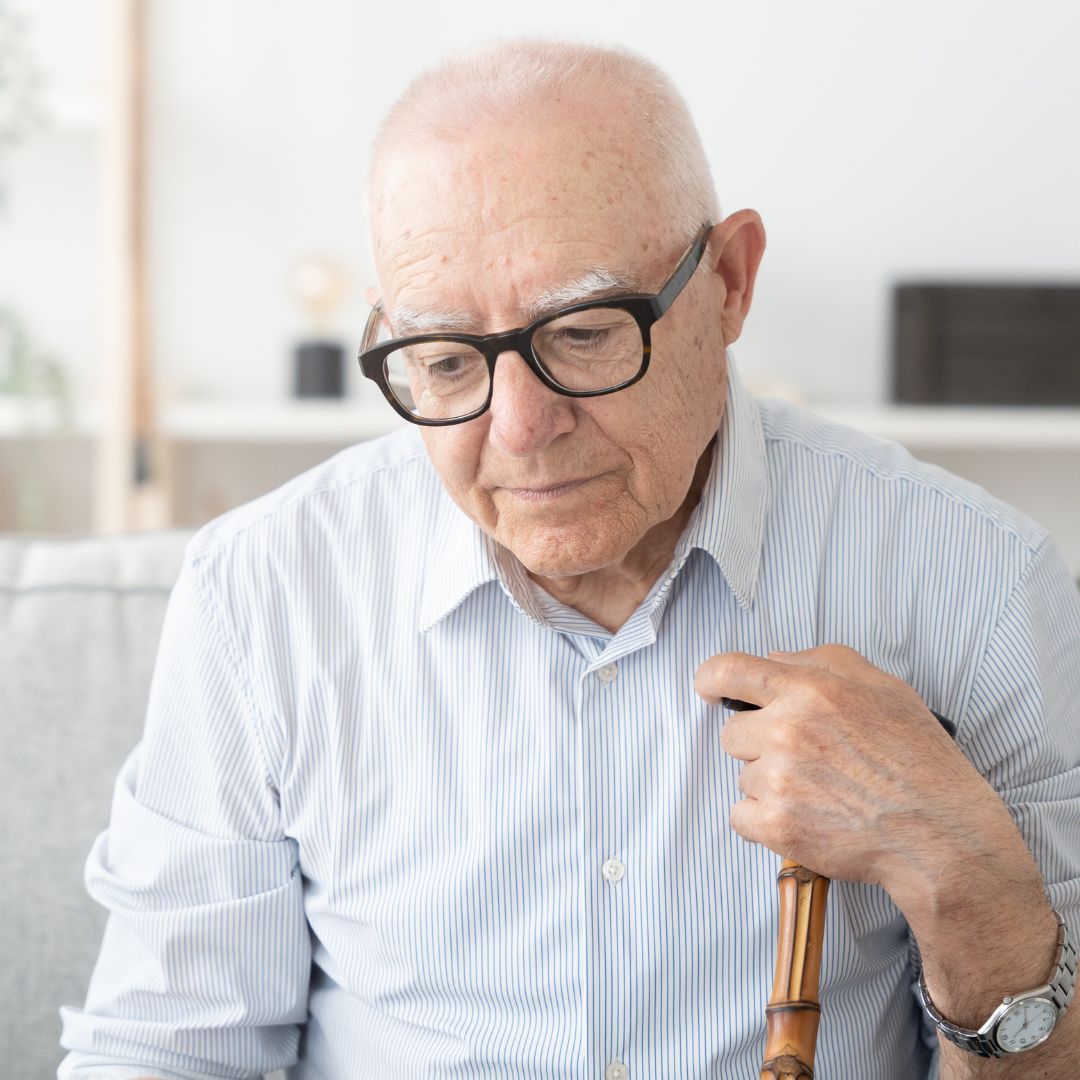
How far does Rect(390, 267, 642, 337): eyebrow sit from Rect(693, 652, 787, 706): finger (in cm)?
29

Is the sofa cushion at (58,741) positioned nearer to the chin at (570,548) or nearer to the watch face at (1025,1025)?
the chin at (570,548)

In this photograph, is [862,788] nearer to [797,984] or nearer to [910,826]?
[910,826]

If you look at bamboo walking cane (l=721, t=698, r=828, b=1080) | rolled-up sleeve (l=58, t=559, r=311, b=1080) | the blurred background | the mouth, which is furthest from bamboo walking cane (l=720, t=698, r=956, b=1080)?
the blurred background

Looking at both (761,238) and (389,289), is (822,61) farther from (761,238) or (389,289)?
(389,289)

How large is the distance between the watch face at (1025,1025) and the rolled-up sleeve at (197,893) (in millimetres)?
599

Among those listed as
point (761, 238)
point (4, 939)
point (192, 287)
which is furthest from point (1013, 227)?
point (4, 939)

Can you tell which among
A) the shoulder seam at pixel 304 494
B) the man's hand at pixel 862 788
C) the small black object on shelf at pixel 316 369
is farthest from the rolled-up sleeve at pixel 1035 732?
the small black object on shelf at pixel 316 369

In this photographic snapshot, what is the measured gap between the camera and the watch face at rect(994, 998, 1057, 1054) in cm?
98

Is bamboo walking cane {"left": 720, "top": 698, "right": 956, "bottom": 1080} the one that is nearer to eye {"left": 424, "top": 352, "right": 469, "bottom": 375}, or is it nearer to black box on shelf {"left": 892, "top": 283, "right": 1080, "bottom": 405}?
eye {"left": 424, "top": 352, "right": 469, "bottom": 375}

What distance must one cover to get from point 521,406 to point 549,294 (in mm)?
86

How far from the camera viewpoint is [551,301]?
993mm

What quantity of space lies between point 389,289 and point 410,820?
0.45 meters

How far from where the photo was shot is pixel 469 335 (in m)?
1.00

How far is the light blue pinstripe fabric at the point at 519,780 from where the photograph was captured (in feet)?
3.59
